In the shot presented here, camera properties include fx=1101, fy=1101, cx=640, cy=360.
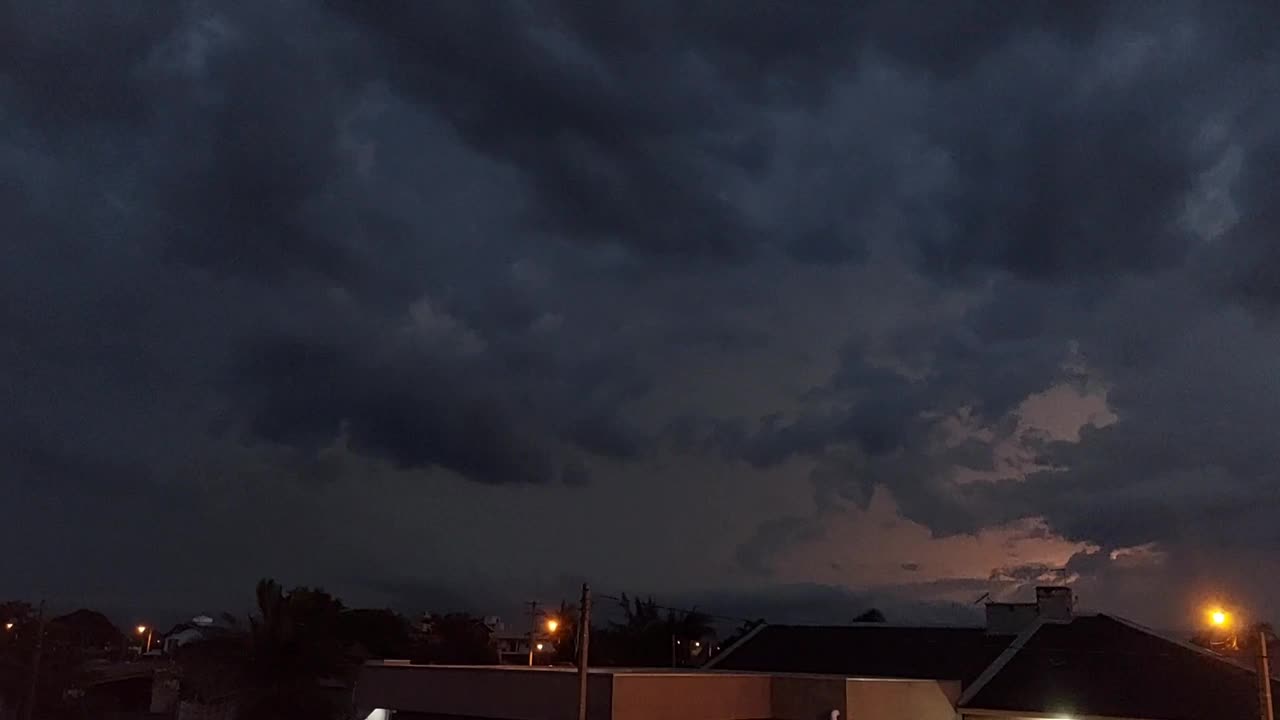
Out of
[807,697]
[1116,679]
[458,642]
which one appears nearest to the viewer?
[807,697]

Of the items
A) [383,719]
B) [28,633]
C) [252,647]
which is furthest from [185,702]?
[383,719]

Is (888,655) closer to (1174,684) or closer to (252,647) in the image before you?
(1174,684)

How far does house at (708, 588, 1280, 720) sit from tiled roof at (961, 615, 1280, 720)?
0.03m

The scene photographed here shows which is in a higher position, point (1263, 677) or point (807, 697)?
point (1263, 677)

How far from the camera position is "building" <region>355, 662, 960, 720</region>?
2483 cm

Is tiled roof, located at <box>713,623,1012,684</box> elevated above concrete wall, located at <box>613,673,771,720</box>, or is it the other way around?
tiled roof, located at <box>713,623,1012,684</box>

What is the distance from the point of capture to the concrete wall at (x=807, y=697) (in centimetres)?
2573

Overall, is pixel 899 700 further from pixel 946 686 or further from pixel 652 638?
pixel 652 638

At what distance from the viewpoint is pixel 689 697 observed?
2544 cm

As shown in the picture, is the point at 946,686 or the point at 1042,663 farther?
the point at 1042,663

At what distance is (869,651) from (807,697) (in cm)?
1073

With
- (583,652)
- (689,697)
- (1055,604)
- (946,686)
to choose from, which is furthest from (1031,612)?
(583,652)

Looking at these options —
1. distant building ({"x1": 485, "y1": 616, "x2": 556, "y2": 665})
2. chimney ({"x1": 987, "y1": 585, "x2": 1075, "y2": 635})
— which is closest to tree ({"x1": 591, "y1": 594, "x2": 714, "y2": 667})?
distant building ({"x1": 485, "y1": 616, "x2": 556, "y2": 665})

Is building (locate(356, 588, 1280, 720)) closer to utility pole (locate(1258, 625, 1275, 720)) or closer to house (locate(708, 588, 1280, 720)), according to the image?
house (locate(708, 588, 1280, 720))
